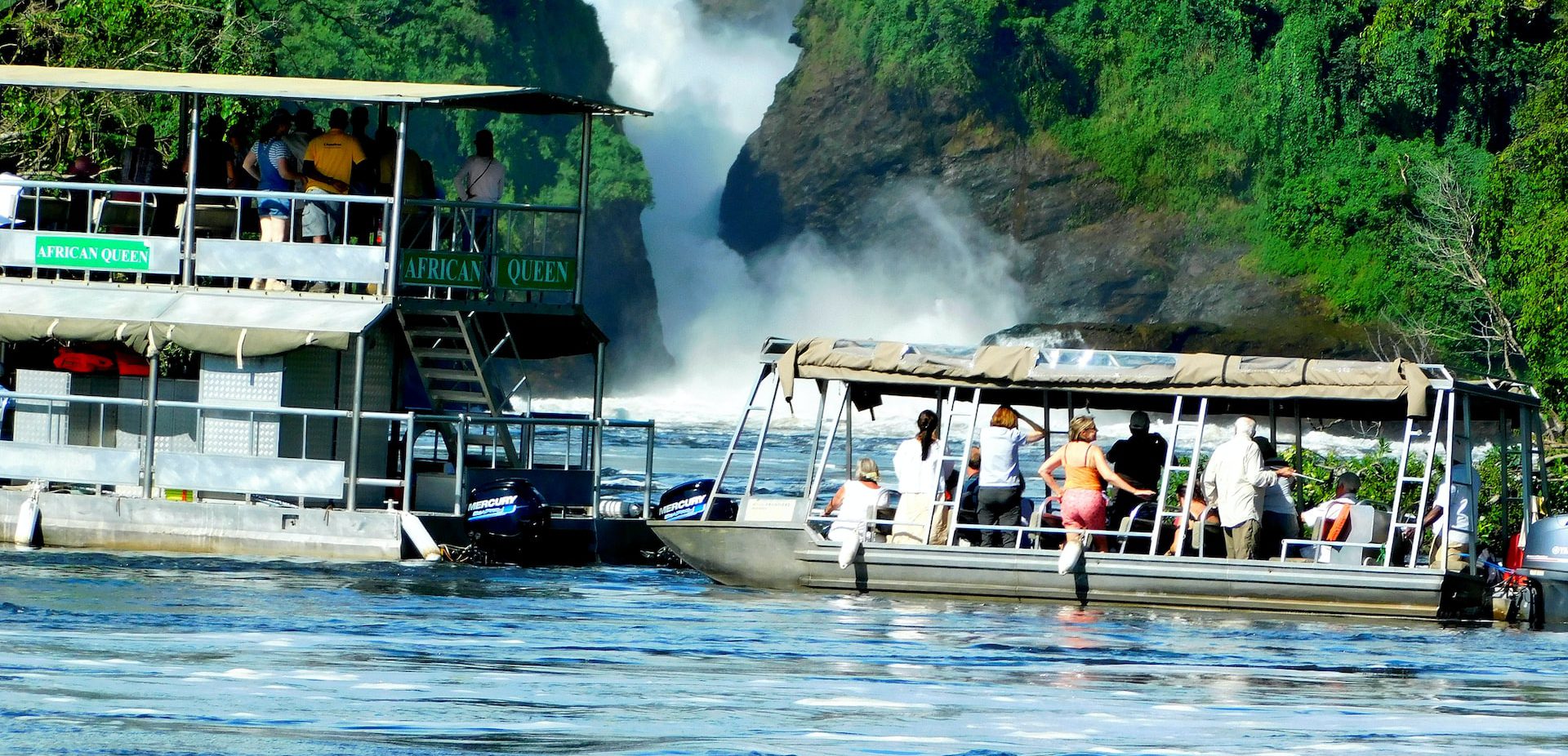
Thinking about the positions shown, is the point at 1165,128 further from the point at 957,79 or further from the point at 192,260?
the point at 192,260

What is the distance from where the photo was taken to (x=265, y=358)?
20078 millimetres

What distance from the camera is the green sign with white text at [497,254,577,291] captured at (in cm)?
2114

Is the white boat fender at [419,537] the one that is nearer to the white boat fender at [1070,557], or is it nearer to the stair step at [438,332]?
the stair step at [438,332]

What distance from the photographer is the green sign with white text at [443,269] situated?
2033 centimetres

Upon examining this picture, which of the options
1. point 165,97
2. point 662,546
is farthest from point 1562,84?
point 165,97

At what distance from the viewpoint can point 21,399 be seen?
21.2m

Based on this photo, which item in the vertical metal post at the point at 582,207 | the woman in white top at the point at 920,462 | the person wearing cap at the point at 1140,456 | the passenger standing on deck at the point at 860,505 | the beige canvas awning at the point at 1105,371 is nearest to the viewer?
the beige canvas awning at the point at 1105,371

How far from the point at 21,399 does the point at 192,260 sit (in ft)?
7.80

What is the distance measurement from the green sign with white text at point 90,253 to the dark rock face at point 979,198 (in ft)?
225

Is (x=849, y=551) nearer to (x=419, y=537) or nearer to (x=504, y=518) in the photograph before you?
(x=504, y=518)

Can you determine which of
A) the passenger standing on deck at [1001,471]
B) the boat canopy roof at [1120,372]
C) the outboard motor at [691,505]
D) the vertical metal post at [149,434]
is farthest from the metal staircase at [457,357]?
the passenger standing on deck at [1001,471]

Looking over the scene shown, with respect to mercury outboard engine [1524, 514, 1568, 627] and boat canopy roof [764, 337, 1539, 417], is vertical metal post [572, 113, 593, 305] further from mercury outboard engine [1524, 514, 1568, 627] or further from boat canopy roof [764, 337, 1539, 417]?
mercury outboard engine [1524, 514, 1568, 627]

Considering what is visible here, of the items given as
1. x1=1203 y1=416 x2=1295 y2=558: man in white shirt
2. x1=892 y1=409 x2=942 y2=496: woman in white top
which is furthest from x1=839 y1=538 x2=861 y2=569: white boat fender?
x1=1203 y1=416 x2=1295 y2=558: man in white shirt

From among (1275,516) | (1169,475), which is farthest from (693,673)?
(1275,516)
